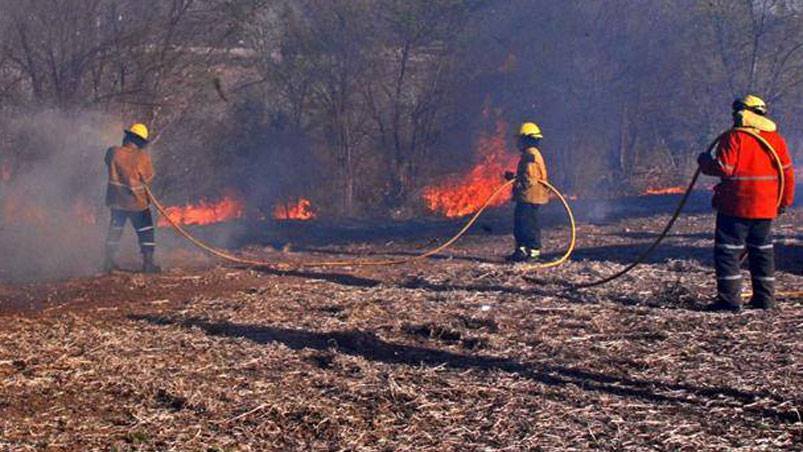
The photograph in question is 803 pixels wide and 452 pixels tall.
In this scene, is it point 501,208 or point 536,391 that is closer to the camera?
point 536,391

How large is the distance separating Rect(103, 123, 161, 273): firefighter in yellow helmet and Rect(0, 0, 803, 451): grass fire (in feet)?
0.12

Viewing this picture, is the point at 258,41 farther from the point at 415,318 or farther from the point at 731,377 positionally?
the point at 731,377

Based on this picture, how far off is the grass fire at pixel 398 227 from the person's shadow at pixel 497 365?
30 millimetres

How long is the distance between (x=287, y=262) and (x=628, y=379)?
6615mm

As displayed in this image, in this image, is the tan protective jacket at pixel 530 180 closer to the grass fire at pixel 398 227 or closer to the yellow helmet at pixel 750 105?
the grass fire at pixel 398 227

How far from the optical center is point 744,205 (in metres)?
7.80

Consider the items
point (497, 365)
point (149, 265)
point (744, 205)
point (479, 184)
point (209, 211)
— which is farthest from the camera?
point (479, 184)

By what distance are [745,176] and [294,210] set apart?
11882 millimetres

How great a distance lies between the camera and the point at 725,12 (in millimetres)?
20078

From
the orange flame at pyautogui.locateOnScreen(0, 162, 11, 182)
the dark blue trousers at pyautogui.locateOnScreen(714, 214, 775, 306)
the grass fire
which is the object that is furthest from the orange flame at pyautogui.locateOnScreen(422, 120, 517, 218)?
the dark blue trousers at pyautogui.locateOnScreen(714, 214, 775, 306)

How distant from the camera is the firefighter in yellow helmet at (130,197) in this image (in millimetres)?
11070

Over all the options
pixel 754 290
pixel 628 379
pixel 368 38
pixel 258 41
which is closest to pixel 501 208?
pixel 368 38

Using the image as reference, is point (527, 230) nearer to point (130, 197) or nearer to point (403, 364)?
point (130, 197)

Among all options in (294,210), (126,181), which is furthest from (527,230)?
(294,210)
